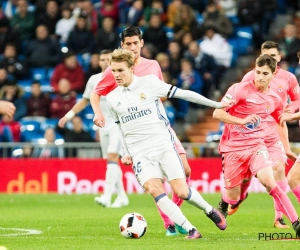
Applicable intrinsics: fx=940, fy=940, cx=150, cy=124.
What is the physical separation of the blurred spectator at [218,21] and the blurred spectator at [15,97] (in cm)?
536

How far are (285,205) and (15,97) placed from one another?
12885mm

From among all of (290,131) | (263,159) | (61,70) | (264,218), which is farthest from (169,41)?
(263,159)

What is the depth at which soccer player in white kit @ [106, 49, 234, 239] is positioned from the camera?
426 inches

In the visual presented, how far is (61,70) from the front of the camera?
2372 centimetres

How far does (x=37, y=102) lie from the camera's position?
892 inches

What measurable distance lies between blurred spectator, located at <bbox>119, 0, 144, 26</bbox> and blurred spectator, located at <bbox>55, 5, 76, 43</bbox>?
1.34m

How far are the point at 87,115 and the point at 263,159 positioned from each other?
11.6m

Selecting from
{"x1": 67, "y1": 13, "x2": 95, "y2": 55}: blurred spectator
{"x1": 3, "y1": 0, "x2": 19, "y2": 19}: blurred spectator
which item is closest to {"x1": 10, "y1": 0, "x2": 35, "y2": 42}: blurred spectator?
{"x1": 3, "y1": 0, "x2": 19, "y2": 19}: blurred spectator

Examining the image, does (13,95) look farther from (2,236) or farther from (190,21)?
(2,236)

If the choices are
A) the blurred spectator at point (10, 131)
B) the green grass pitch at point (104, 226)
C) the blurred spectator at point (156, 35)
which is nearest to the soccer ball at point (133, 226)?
the green grass pitch at point (104, 226)

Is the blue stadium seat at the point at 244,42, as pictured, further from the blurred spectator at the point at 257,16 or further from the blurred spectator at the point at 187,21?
the blurred spectator at the point at 187,21

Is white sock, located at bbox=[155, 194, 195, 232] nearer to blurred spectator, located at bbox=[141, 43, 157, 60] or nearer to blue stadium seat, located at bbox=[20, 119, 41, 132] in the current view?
blue stadium seat, located at bbox=[20, 119, 41, 132]

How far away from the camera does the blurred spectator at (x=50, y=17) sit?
25.7m

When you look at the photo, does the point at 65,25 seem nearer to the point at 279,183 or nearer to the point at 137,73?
the point at 279,183
